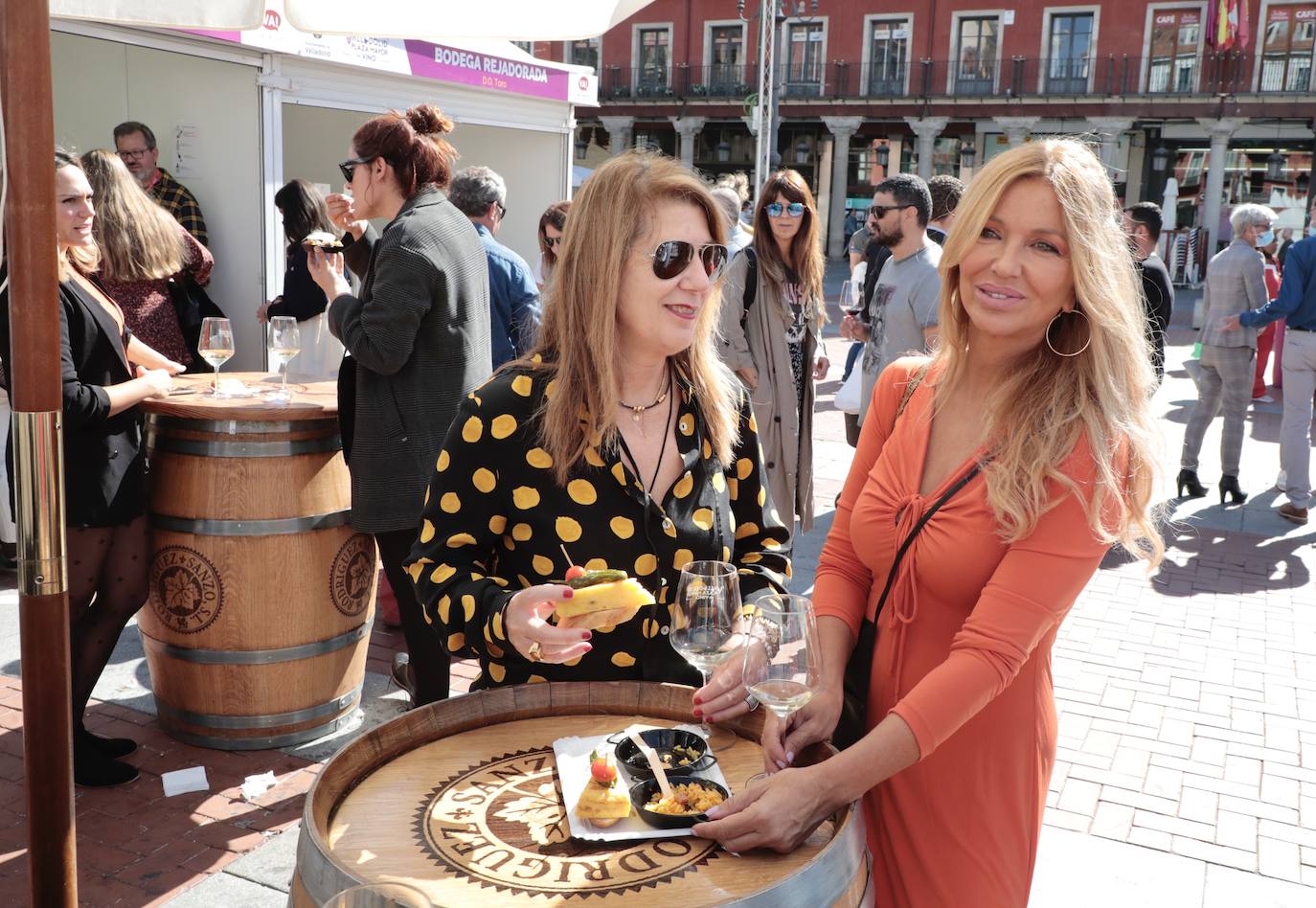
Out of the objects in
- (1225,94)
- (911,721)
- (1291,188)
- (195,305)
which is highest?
(1225,94)

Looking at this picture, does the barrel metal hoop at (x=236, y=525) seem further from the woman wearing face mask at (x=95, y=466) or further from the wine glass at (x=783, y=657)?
the wine glass at (x=783, y=657)

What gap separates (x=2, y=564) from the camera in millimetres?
5633

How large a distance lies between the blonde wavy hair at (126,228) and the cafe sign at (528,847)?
386cm

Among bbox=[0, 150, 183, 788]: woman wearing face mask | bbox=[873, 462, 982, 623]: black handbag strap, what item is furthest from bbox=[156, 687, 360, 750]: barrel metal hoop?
bbox=[873, 462, 982, 623]: black handbag strap

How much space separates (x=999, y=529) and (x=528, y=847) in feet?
3.12

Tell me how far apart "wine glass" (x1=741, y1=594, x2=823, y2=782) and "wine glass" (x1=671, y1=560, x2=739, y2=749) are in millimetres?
71

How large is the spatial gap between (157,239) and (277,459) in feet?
5.96

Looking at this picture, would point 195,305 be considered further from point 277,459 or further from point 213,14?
point 213,14

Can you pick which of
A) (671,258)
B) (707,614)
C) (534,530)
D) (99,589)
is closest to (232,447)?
(99,589)

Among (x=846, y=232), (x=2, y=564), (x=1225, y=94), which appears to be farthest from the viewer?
(x=846, y=232)

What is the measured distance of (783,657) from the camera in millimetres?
1694

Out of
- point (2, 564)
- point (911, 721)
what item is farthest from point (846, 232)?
point (911, 721)

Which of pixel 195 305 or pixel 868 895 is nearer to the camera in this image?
pixel 868 895

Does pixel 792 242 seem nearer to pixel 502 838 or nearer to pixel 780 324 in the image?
pixel 780 324
